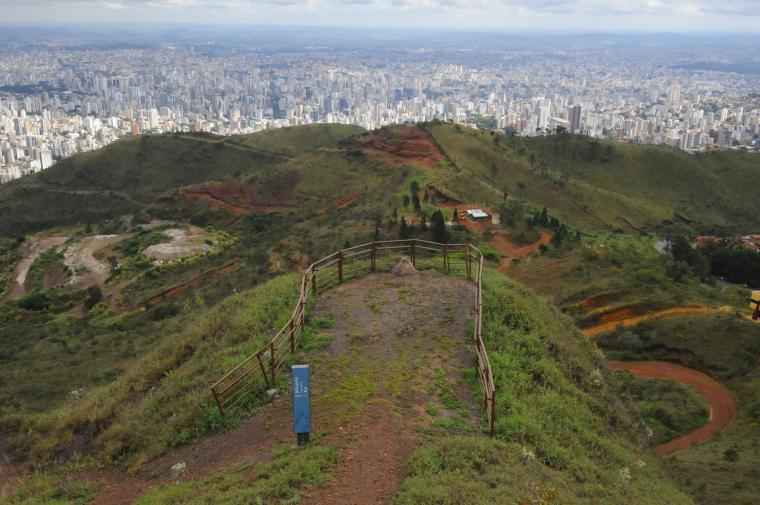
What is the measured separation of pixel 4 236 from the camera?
205ft

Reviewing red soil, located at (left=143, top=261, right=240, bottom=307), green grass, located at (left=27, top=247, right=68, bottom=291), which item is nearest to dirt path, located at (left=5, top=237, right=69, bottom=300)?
green grass, located at (left=27, top=247, right=68, bottom=291)

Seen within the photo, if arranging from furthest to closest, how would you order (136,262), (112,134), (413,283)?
(112,134) < (136,262) < (413,283)

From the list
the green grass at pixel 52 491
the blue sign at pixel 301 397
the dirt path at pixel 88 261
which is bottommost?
the dirt path at pixel 88 261

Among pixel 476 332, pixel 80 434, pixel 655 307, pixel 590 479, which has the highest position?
pixel 476 332

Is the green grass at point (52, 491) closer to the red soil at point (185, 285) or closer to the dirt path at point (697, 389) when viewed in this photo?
the dirt path at point (697, 389)

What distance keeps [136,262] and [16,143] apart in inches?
4858

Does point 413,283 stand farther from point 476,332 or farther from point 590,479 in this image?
point 590,479

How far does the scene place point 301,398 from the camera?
7496 mm

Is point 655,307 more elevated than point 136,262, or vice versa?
point 655,307

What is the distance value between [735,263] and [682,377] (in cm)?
1967

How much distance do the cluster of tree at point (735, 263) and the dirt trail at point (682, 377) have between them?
14.4 meters

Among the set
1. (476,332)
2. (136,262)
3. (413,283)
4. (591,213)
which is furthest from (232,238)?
(476,332)

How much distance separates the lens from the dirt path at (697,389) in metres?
15.3

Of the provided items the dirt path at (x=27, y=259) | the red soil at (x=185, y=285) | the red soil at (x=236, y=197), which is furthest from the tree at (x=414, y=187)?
the dirt path at (x=27, y=259)
